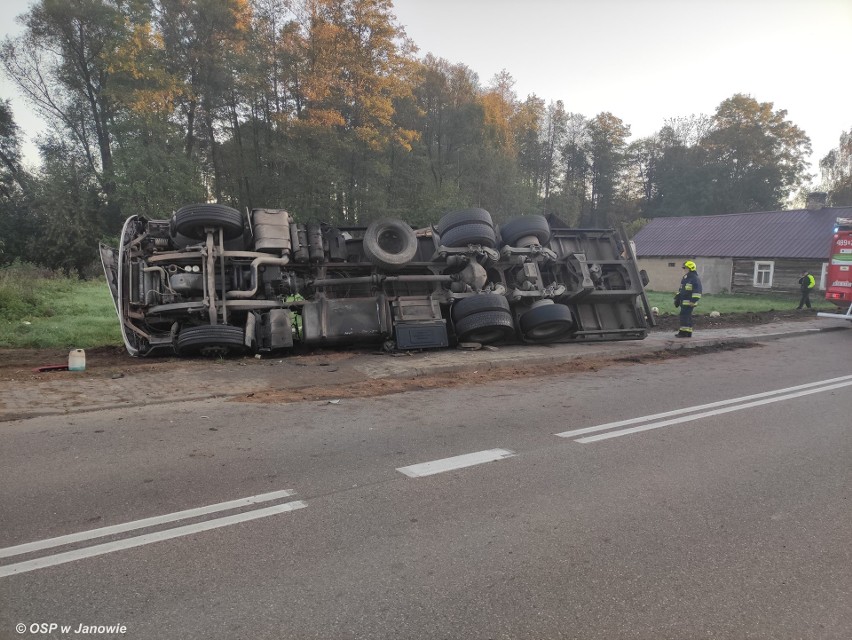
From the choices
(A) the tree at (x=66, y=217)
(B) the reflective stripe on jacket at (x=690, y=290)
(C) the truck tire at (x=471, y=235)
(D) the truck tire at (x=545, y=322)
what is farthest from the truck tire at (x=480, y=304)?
(A) the tree at (x=66, y=217)

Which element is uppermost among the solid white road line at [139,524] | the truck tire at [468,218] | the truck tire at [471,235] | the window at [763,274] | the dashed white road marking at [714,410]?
the truck tire at [468,218]

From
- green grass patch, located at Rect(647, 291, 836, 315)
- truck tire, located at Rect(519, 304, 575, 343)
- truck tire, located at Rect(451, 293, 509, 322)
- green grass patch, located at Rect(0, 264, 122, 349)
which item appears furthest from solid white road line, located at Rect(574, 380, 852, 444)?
green grass patch, located at Rect(647, 291, 836, 315)

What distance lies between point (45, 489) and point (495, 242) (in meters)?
8.32

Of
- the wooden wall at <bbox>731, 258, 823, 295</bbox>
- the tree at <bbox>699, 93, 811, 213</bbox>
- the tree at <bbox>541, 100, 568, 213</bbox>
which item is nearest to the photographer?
the wooden wall at <bbox>731, 258, 823, 295</bbox>

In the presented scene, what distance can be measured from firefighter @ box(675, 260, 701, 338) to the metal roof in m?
19.6

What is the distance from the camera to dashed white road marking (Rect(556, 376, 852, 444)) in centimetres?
505

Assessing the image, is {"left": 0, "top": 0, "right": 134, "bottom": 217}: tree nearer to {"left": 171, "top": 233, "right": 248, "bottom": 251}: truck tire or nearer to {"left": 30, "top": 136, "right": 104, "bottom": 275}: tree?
{"left": 30, "top": 136, "right": 104, "bottom": 275}: tree

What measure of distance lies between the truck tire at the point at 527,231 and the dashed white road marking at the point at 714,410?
5.14 meters

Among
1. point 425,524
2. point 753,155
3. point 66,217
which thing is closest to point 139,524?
point 425,524

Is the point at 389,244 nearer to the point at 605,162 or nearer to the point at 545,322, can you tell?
the point at 545,322

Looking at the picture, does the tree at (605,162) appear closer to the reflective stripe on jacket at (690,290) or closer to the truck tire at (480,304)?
the reflective stripe on jacket at (690,290)

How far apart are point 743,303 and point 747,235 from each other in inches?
387

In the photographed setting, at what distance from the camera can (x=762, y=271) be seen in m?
28.7

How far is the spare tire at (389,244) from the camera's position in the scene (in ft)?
31.2
